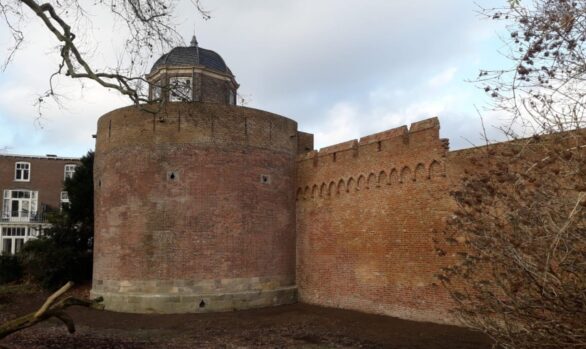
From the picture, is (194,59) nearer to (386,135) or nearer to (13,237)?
(386,135)

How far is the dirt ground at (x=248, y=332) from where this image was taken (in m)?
10.4

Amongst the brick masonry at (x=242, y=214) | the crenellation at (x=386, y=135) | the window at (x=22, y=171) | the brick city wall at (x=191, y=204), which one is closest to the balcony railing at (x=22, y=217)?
the window at (x=22, y=171)

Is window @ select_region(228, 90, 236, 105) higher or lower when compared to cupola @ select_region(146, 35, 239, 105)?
lower

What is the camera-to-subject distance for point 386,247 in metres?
13.7

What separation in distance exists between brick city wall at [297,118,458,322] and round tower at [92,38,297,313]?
1.07 m

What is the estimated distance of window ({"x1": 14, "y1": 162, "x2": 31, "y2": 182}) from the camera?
3797 centimetres

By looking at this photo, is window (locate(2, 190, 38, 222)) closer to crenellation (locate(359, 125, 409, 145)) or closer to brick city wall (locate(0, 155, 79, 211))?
brick city wall (locate(0, 155, 79, 211))

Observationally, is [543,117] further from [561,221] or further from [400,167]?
[400,167]

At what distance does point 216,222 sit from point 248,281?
2.17 meters

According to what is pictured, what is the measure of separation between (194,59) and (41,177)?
25.0m

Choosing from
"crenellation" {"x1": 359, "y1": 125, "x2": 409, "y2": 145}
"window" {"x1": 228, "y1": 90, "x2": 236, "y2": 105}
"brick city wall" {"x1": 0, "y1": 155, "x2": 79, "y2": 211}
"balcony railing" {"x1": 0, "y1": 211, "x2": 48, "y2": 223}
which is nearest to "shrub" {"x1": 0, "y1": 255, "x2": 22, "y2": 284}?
"window" {"x1": 228, "y1": 90, "x2": 236, "y2": 105}

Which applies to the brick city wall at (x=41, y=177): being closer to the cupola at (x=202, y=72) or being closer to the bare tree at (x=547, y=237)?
the cupola at (x=202, y=72)

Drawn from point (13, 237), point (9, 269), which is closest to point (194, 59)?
point (9, 269)

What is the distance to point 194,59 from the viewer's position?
19.7 meters
